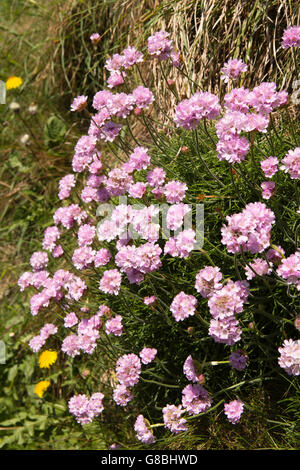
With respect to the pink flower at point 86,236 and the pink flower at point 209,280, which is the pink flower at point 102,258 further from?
the pink flower at point 209,280

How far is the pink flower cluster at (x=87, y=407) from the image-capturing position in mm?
2551

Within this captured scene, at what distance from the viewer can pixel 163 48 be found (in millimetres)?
2613

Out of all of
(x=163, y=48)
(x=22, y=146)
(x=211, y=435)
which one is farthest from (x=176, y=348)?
(x=22, y=146)

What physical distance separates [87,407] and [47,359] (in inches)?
30.5

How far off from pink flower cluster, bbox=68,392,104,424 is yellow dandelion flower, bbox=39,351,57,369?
2.17 ft

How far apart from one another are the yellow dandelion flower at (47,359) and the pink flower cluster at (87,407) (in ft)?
2.17

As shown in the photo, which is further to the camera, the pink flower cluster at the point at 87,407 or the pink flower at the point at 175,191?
the pink flower cluster at the point at 87,407

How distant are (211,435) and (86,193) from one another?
1.36 m

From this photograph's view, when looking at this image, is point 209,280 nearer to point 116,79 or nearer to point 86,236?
point 86,236

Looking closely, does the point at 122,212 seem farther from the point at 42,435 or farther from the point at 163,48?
the point at 42,435

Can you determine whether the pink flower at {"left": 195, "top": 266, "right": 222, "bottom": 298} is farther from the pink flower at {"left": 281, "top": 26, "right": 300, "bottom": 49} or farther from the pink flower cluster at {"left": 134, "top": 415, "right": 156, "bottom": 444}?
the pink flower at {"left": 281, "top": 26, "right": 300, "bottom": 49}

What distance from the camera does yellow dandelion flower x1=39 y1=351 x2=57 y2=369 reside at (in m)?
3.25

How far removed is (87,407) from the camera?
258 centimetres

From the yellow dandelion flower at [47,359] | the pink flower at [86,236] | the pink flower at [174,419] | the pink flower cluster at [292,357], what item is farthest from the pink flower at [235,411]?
the yellow dandelion flower at [47,359]
